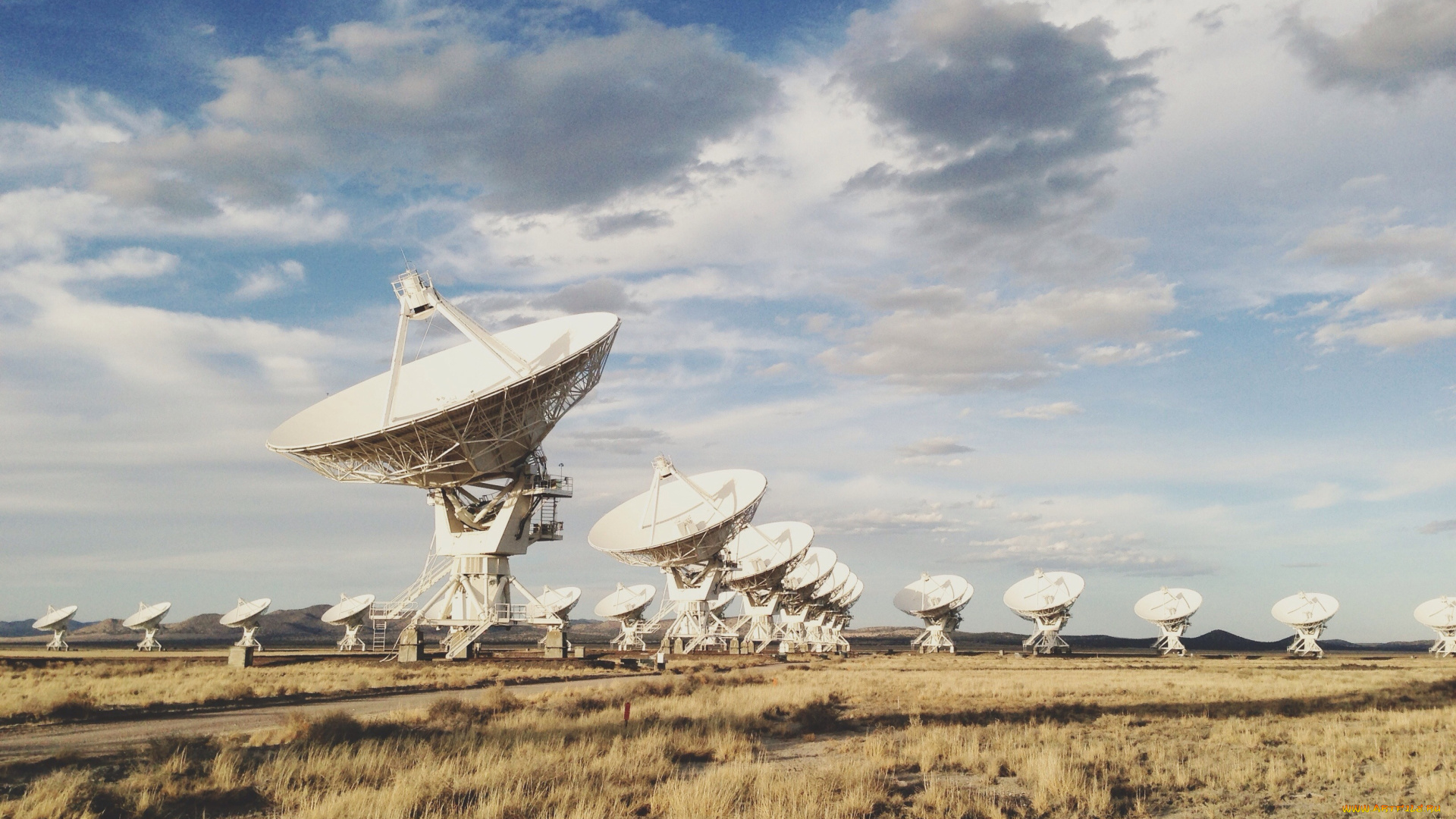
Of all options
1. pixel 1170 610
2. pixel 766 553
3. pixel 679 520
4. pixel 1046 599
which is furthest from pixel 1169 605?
pixel 679 520

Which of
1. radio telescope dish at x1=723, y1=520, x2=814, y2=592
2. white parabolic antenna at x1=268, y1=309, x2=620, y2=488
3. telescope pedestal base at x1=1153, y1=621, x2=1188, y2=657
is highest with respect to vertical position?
white parabolic antenna at x1=268, y1=309, x2=620, y2=488

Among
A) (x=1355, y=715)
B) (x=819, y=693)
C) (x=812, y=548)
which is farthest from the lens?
(x=812, y=548)

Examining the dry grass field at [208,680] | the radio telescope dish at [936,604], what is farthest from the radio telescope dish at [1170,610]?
the dry grass field at [208,680]

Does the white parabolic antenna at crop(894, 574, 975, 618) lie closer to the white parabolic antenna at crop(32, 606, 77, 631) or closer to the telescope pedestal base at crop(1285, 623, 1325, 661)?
the telescope pedestal base at crop(1285, 623, 1325, 661)

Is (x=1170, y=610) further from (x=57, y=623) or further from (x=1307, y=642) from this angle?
(x=57, y=623)

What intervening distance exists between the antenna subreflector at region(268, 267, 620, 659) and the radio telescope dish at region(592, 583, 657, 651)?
31247mm

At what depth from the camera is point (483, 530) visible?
123 feet

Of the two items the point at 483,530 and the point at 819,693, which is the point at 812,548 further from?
the point at 819,693

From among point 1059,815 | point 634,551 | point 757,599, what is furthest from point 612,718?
point 757,599

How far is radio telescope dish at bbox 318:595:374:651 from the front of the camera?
60875 mm

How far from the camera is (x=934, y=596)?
8938 cm

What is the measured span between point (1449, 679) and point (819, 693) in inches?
1023

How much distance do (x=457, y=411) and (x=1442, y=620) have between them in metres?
93.8

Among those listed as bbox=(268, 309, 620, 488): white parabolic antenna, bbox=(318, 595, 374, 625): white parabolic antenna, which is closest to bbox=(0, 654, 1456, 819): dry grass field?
bbox=(268, 309, 620, 488): white parabolic antenna
